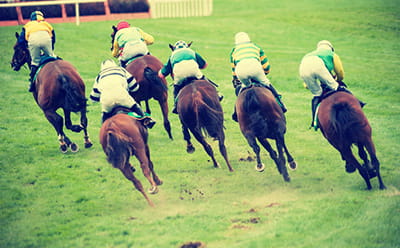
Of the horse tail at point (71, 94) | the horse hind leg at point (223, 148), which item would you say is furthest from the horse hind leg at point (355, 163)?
the horse tail at point (71, 94)

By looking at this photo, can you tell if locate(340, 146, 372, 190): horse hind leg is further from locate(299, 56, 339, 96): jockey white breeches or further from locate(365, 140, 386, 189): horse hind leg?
locate(299, 56, 339, 96): jockey white breeches

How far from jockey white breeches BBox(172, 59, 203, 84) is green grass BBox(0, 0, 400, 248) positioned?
178 cm

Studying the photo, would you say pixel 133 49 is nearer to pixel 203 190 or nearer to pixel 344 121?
pixel 203 190

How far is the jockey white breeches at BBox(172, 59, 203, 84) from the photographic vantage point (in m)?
11.0

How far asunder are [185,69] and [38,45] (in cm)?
365

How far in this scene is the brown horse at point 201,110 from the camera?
10.4 metres

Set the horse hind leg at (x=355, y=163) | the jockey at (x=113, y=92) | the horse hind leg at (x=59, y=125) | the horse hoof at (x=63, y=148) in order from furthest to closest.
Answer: the horse hoof at (x=63, y=148) → the horse hind leg at (x=59, y=125) → the jockey at (x=113, y=92) → the horse hind leg at (x=355, y=163)

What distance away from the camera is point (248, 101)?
9.72 m

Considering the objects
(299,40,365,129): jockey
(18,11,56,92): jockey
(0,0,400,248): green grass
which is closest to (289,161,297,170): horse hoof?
(0,0,400,248): green grass

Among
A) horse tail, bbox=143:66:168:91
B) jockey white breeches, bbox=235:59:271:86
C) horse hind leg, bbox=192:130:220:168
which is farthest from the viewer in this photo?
horse tail, bbox=143:66:168:91

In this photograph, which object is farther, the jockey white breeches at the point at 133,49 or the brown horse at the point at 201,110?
the jockey white breeches at the point at 133,49

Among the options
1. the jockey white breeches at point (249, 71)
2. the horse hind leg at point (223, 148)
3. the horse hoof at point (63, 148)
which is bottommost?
the horse hoof at point (63, 148)

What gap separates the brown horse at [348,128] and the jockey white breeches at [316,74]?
9.8 inches

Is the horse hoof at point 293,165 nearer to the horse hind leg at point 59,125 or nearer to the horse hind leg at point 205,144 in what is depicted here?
the horse hind leg at point 205,144
